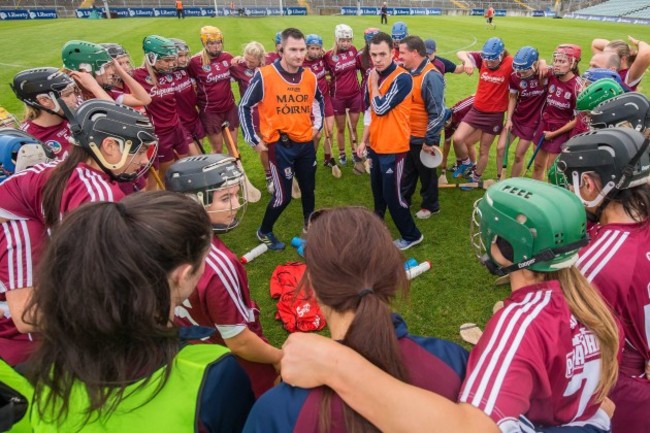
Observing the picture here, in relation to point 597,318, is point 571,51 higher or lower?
higher

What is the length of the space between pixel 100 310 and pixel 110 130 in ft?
5.77

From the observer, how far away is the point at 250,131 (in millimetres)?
5266

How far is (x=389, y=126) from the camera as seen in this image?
5.10 m

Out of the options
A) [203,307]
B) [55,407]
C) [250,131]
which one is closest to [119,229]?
[55,407]

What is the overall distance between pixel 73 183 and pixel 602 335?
288 centimetres

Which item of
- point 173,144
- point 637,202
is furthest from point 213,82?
point 637,202

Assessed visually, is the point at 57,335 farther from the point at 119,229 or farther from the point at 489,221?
the point at 489,221

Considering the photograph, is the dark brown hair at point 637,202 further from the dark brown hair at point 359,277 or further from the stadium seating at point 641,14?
the stadium seating at point 641,14

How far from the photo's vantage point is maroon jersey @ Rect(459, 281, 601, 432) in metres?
1.48

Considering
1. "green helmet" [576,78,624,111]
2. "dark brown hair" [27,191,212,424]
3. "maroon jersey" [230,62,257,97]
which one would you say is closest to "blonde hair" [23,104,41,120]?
"dark brown hair" [27,191,212,424]

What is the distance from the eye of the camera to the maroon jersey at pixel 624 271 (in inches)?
85.4

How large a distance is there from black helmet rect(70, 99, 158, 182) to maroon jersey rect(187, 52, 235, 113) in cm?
464

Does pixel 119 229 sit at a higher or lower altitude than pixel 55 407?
higher

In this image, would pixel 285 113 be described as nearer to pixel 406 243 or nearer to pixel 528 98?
pixel 406 243
